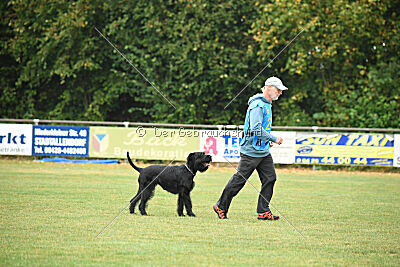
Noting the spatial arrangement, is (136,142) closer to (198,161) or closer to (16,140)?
(16,140)

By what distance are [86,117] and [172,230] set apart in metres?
19.2

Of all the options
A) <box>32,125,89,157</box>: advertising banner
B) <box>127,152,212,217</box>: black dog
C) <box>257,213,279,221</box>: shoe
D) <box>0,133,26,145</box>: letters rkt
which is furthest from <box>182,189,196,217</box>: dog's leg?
<box>0,133,26,145</box>: letters rkt

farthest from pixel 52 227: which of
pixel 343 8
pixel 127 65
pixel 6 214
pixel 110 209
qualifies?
pixel 127 65

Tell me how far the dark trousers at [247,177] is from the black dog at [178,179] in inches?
20.5

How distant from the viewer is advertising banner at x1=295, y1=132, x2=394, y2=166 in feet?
62.3

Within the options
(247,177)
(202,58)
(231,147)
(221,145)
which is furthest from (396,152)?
(247,177)

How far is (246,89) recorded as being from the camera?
2491 cm

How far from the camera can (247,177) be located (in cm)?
827

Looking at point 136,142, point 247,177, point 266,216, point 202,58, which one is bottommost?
point 266,216

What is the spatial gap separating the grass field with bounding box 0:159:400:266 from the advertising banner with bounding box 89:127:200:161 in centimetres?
608

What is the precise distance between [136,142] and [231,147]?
338 cm

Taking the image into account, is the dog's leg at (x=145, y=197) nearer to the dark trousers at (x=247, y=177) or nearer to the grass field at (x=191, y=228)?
the grass field at (x=191, y=228)

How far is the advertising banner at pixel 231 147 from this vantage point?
19.3 meters

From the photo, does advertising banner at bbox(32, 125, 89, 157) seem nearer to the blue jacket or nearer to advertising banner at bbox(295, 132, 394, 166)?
advertising banner at bbox(295, 132, 394, 166)
